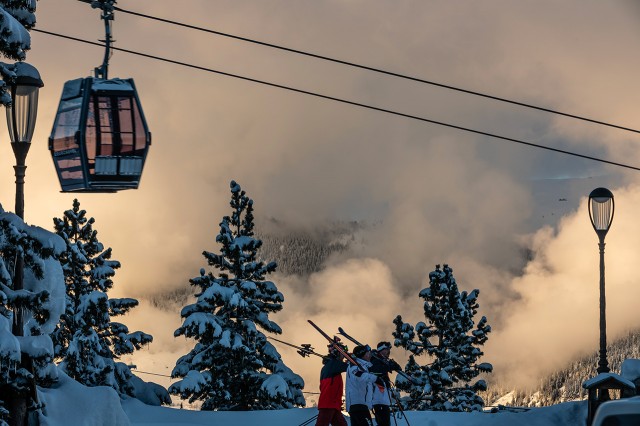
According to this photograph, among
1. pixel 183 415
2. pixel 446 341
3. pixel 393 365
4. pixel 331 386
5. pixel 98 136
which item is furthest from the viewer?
pixel 446 341

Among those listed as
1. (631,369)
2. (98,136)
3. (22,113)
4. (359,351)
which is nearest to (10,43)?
(22,113)

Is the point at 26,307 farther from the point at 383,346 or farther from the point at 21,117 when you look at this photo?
the point at 383,346

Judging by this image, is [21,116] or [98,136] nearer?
[21,116]

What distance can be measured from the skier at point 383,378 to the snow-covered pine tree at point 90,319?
1806cm

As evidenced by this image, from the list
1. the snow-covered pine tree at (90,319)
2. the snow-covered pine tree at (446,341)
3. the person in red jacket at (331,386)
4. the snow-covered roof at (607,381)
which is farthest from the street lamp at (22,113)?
the snow-covered pine tree at (446,341)

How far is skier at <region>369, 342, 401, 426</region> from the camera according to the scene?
20.1m

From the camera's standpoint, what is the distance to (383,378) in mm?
20172

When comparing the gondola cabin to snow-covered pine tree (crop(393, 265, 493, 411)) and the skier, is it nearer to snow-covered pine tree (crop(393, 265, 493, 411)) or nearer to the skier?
the skier

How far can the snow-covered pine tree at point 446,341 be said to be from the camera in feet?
203

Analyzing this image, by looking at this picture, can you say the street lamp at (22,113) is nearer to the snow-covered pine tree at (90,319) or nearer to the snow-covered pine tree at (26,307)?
the snow-covered pine tree at (26,307)

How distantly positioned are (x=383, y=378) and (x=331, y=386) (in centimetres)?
86

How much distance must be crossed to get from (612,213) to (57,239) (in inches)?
428

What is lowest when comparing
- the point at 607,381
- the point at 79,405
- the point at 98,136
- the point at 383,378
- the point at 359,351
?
the point at 79,405

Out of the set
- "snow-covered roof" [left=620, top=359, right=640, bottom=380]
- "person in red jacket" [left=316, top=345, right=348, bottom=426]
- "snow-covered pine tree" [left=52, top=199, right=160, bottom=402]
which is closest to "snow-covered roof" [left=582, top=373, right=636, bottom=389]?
"snow-covered roof" [left=620, top=359, right=640, bottom=380]
